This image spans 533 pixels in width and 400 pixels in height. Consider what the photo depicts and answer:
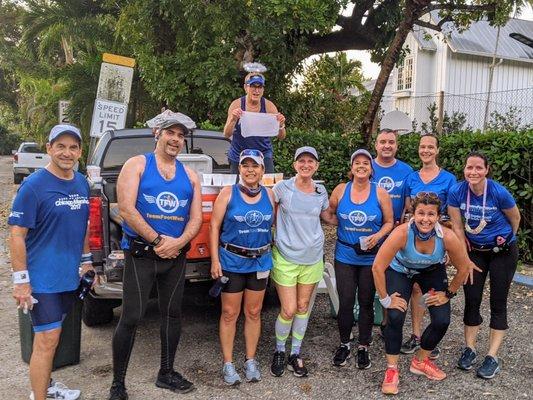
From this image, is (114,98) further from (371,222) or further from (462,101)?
(462,101)

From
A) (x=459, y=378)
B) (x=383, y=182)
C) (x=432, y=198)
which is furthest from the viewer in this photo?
(x=383, y=182)

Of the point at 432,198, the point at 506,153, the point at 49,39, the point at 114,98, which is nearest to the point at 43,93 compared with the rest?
the point at 49,39

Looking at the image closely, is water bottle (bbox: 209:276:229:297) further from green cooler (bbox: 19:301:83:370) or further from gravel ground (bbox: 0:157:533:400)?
green cooler (bbox: 19:301:83:370)

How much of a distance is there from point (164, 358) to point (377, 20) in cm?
1119

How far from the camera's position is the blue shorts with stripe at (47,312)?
3.26m

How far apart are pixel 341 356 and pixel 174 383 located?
1.35 meters

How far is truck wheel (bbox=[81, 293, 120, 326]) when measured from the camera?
489 cm

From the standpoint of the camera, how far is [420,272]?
4.00 m

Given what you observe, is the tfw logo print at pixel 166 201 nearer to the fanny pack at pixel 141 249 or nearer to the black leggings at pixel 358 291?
the fanny pack at pixel 141 249

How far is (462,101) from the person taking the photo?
18328mm

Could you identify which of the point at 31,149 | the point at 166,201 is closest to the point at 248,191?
the point at 166,201

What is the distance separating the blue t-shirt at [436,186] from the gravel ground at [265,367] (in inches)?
52.7

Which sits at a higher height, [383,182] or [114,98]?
[114,98]

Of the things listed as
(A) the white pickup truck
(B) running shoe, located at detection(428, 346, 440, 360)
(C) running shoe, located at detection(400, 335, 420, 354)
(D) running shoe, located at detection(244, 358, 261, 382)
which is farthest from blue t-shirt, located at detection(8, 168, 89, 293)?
(A) the white pickup truck
